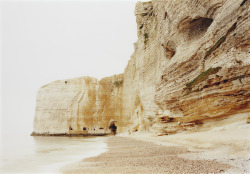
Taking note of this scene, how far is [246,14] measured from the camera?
7430mm

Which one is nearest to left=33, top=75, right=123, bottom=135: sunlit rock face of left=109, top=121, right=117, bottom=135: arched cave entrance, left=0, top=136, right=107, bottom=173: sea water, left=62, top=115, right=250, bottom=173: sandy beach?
left=109, top=121, right=117, bottom=135: arched cave entrance

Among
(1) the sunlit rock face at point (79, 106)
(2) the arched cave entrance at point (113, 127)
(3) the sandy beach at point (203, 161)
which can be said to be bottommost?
(2) the arched cave entrance at point (113, 127)

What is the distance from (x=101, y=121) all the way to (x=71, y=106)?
7214 millimetres

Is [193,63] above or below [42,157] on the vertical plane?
above

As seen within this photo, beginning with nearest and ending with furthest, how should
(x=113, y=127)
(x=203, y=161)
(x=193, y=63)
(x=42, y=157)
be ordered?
(x=203, y=161), (x=42, y=157), (x=193, y=63), (x=113, y=127)

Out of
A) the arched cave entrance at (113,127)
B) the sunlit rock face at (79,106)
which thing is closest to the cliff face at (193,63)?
the arched cave entrance at (113,127)

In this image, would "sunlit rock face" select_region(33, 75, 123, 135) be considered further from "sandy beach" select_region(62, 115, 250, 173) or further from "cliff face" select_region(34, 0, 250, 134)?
"sandy beach" select_region(62, 115, 250, 173)

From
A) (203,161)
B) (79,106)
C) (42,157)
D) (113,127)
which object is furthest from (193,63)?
(79,106)

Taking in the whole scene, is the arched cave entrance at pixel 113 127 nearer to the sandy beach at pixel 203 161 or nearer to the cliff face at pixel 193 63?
the cliff face at pixel 193 63

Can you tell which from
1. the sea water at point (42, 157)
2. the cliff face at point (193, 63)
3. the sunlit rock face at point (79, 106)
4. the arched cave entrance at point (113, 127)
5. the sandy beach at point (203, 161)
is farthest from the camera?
the arched cave entrance at point (113, 127)

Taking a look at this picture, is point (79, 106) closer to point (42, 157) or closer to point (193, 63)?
point (42, 157)

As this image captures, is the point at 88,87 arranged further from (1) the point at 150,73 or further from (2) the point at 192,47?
(2) the point at 192,47

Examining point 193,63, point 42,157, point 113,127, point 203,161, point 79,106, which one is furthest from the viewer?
point 113,127

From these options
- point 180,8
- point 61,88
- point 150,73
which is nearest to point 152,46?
point 150,73
